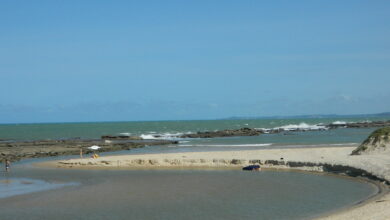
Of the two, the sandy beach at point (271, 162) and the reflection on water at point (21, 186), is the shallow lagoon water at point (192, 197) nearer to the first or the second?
the reflection on water at point (21, 186)

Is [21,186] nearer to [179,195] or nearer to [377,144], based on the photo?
[179,195]

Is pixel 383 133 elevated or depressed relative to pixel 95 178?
elevated

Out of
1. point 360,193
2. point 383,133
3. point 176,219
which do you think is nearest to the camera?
point 176,219

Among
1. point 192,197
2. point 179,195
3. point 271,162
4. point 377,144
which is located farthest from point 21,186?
point 377,144

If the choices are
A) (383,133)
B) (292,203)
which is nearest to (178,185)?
(292,203)

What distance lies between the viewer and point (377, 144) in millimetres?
32781

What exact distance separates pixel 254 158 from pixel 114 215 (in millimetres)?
17737

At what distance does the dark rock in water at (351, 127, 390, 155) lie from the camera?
3238cm

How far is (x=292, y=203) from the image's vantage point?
19625mm

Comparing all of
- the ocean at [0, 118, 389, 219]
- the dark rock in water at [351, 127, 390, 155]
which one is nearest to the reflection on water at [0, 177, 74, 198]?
the ocean at [0, 118, 389, 219]

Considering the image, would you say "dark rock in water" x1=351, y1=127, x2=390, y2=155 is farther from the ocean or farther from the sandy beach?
the ocean

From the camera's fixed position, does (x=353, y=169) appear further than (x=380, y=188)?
Yes

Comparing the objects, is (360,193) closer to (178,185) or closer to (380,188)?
(380,188)

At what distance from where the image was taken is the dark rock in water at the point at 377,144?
32.4 meters
